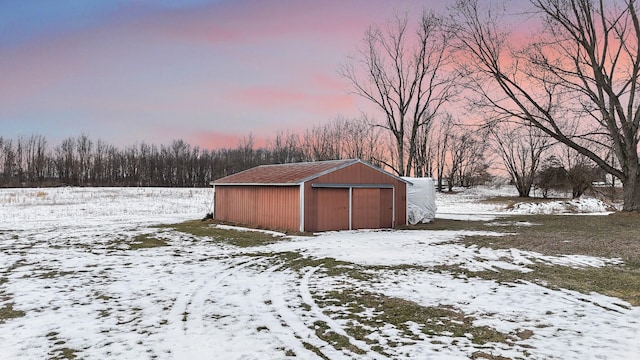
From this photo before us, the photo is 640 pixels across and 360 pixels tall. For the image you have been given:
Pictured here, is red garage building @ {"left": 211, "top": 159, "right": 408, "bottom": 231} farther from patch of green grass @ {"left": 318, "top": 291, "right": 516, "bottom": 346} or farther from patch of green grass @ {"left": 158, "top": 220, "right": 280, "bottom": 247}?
patch of green grass @ {"left": 318, "top": 291, "right": 516, "bottom": 346}

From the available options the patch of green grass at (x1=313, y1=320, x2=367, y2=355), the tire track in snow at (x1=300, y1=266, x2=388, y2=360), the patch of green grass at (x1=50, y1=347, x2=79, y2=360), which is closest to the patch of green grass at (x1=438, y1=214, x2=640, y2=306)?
the tire track in snow at (x1=300, y1=266, x2=388, y2=360)

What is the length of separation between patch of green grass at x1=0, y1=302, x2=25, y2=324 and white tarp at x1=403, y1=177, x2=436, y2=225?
622 inches

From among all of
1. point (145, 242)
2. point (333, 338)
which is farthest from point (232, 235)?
point (333, 338)

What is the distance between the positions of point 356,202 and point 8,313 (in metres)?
12.9

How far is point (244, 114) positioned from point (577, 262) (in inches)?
1015

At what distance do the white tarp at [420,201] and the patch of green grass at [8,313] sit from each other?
15810mm

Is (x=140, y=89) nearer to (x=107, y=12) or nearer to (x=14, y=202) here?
(x=107, y=12)

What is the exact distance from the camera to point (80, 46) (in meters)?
18.5

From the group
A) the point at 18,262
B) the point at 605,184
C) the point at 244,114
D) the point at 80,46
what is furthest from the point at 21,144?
the point at 605,184

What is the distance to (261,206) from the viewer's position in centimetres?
1736

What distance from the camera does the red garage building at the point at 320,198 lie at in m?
15.7

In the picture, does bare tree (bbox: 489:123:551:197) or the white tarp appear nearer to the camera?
the white tarp

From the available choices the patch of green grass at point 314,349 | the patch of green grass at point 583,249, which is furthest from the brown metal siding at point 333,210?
the patch of green grass at point 314,349

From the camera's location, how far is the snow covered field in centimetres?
433
